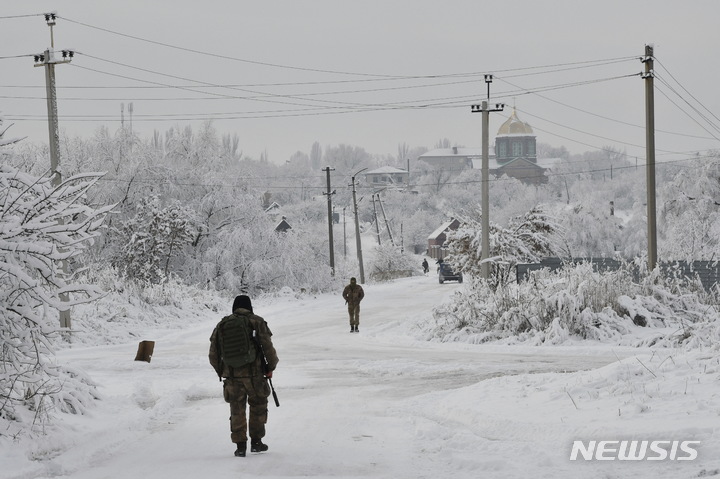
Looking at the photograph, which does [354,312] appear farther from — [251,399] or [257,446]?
[257,446]

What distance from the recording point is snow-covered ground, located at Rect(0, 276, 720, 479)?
335 inches

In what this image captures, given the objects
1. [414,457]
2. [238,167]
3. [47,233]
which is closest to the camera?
[414,457]

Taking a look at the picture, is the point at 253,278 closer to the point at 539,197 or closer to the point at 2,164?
the point at 2,164

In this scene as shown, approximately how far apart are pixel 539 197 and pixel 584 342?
5098 inches

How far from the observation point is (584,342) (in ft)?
68.4

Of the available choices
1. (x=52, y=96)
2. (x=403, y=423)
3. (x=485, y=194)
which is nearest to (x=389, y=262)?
(x=485, y=194)

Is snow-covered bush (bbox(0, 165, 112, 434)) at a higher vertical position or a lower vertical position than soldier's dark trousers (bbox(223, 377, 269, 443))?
higher

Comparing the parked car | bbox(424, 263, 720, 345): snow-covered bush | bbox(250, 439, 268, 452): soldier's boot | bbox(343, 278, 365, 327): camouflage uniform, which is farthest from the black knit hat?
the parked car

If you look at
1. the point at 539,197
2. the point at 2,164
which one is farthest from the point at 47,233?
the point at 539,197

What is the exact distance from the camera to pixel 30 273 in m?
10.7

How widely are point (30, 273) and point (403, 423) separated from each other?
4.63 meters

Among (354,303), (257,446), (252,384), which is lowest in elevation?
(354,303)

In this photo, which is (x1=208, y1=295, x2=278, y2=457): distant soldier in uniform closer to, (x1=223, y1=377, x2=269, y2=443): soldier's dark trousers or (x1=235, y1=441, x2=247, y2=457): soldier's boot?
(x1=223, y1=377, x2=269, y2=443): soldier's dark trousers

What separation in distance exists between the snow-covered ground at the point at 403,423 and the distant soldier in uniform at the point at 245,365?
364 millimetres
